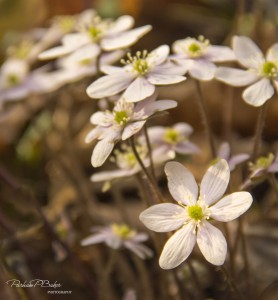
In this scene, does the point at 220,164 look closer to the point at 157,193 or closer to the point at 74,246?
the point at 157,193

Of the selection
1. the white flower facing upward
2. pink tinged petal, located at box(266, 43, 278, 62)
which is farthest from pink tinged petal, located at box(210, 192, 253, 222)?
pink tinged petal, located at box(266, 43, 278, 62)

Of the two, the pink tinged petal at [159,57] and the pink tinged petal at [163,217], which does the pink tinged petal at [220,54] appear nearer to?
the pink tinged petal at [159,57]

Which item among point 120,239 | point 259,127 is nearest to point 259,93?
point 259,127

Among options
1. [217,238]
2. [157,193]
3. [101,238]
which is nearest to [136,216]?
[101,238]

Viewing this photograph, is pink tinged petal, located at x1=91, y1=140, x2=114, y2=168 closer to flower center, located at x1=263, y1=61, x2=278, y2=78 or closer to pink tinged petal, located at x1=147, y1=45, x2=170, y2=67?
pink tinged petal, located at x1=147, y1=45, x2=170, y2=67

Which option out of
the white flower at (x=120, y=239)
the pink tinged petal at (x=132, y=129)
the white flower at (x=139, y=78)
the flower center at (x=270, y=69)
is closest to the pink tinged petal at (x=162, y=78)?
the white flower at (x=139, y=78)

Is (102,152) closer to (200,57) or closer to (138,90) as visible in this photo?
(138,90)
